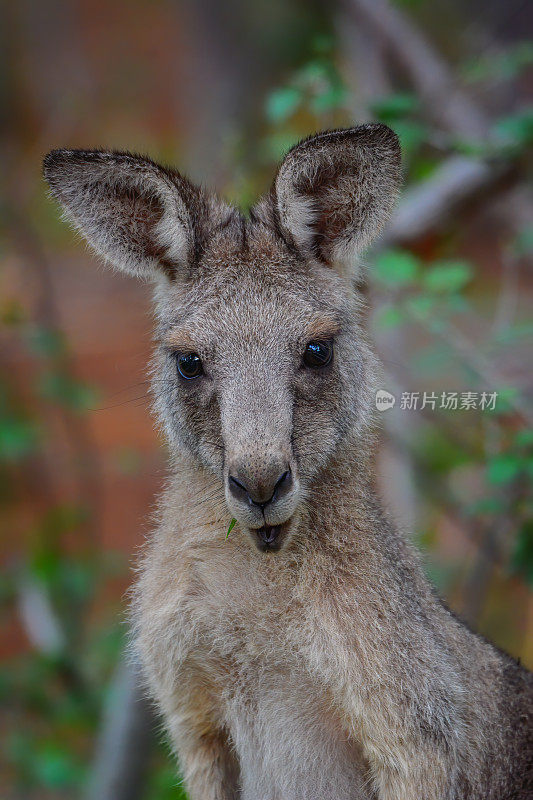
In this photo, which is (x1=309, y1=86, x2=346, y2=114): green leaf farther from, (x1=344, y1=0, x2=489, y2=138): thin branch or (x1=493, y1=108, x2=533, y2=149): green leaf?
(x1=344, y1=0, x2=489, y2=138): thin branch

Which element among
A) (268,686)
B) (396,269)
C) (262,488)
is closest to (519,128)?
(396,269)

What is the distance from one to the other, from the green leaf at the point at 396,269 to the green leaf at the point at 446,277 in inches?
3.2

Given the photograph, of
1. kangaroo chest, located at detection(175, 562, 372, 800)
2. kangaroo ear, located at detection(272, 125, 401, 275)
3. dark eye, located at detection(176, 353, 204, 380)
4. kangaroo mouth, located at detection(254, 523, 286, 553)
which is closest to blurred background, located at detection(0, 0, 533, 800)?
kangaroo ear, located at detection(272, 125, 401, 275)

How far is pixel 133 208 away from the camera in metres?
3.88

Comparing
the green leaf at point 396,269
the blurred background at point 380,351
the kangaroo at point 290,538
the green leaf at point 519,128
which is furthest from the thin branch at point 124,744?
the green leaf at point 519,128

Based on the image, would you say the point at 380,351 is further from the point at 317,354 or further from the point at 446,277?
the point at 317,354

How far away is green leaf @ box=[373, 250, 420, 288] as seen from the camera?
4742 millimetres

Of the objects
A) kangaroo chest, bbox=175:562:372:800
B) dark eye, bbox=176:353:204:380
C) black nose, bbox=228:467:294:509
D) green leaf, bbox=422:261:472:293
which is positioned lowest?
kangaroo chest, bbox=175:562:372:800

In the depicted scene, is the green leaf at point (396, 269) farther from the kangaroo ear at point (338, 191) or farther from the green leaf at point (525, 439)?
the green leaf at point (525, 439)

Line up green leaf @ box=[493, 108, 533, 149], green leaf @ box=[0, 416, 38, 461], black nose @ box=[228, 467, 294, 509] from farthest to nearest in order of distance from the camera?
green leaf @ box=[0, 416, 38, 461] < green leaf @ box=[493, 108, 533, 149] < black nose @ box=[228, 467, 294, 509]

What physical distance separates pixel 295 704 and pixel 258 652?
0.26m

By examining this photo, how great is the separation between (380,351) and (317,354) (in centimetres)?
293

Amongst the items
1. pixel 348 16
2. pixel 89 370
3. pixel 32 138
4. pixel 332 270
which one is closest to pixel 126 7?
pixel 32 138

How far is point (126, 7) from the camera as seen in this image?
23.6 m
